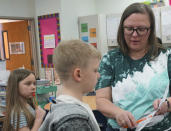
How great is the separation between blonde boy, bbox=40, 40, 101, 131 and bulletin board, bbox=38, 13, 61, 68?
145 inches

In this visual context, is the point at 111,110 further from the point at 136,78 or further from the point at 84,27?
the point at 84,27

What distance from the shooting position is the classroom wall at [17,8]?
14.2 ft

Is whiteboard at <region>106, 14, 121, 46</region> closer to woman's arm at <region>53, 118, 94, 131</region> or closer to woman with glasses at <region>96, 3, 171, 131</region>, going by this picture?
woman with glasses at <region>96, 3, 171, 131</region>

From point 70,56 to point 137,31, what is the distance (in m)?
0.43

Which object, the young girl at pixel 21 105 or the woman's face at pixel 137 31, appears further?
the young girl at pixel 21 105

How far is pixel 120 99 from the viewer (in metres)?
1.10

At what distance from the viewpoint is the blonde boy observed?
772 millimetres

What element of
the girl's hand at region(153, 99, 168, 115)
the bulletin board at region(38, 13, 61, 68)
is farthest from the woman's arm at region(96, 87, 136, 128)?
the bulletin board at region(38, 13, 61, 68)

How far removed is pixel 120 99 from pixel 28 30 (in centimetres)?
407

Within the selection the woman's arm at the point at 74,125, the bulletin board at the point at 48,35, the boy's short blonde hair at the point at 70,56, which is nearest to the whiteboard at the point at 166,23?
the bulletin board at the point at 48,35

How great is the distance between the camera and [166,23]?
3746mm

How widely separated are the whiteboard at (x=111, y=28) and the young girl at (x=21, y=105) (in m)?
2.60

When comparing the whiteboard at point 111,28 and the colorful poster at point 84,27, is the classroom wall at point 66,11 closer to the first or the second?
the colorful poster at point 84,27

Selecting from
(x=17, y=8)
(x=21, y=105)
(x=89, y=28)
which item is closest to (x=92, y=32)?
(x=89, y=28)
